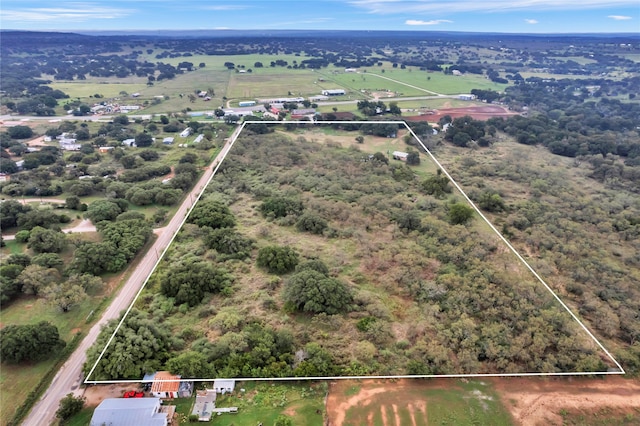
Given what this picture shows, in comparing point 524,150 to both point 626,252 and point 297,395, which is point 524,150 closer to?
point 626,252

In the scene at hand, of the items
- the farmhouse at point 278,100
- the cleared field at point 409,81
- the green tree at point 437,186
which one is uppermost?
the cleared field at point 409,81

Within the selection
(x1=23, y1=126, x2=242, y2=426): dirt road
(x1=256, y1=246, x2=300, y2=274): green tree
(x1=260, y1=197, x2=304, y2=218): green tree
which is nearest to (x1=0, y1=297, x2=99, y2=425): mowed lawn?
(x1=23, y1=126, x2=242, y2=426): dirt road

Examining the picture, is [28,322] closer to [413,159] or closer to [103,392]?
[103,392]

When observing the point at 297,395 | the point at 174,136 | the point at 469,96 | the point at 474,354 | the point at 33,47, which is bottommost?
the point at 297,395

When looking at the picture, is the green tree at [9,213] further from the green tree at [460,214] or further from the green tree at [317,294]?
the green tree at [460,214]

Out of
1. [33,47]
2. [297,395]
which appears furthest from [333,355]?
[33,47]

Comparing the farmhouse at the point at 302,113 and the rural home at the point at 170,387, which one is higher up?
the farmhouse at the point at 302,113

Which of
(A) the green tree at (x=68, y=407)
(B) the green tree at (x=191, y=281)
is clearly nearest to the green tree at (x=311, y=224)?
(B) the green tree at (x=191, y=281)
